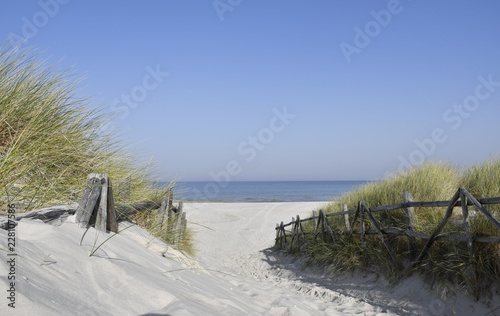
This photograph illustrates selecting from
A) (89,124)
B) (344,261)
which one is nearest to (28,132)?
(89,124)

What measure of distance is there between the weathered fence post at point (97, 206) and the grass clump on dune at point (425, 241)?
4249 millimetres

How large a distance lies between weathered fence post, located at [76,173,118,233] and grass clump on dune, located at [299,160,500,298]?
4.25 metres

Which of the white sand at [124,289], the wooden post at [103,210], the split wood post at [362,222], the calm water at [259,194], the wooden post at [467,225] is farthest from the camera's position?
the calm water at [259,194]

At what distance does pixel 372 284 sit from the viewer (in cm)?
655

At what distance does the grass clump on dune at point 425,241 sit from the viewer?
5.00 metres

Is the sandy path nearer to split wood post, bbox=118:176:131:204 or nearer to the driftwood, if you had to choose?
split wood post, bbox=118:176:131:204

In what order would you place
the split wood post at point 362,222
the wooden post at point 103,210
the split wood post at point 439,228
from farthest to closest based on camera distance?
the split wood post at point 362,222
the split wood post at point 439,228
the wooden post at point 103,210

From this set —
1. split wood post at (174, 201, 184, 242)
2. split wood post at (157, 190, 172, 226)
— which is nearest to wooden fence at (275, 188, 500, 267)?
split wood post at (174, 201, 184, 242)

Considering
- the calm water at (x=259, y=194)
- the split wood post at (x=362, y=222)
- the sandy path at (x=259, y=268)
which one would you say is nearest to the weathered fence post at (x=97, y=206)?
the sandy path at (x=259, y=268)

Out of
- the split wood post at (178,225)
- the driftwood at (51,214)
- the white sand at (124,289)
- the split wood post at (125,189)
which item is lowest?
the split wood post at (178,225)

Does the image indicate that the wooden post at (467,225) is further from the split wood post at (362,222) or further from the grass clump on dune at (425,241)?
the split wood post at (362,222)

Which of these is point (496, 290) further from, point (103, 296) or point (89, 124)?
point (89, 124)

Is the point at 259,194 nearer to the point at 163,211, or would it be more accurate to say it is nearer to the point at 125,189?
the point at 163,211

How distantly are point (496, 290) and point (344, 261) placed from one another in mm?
3065
